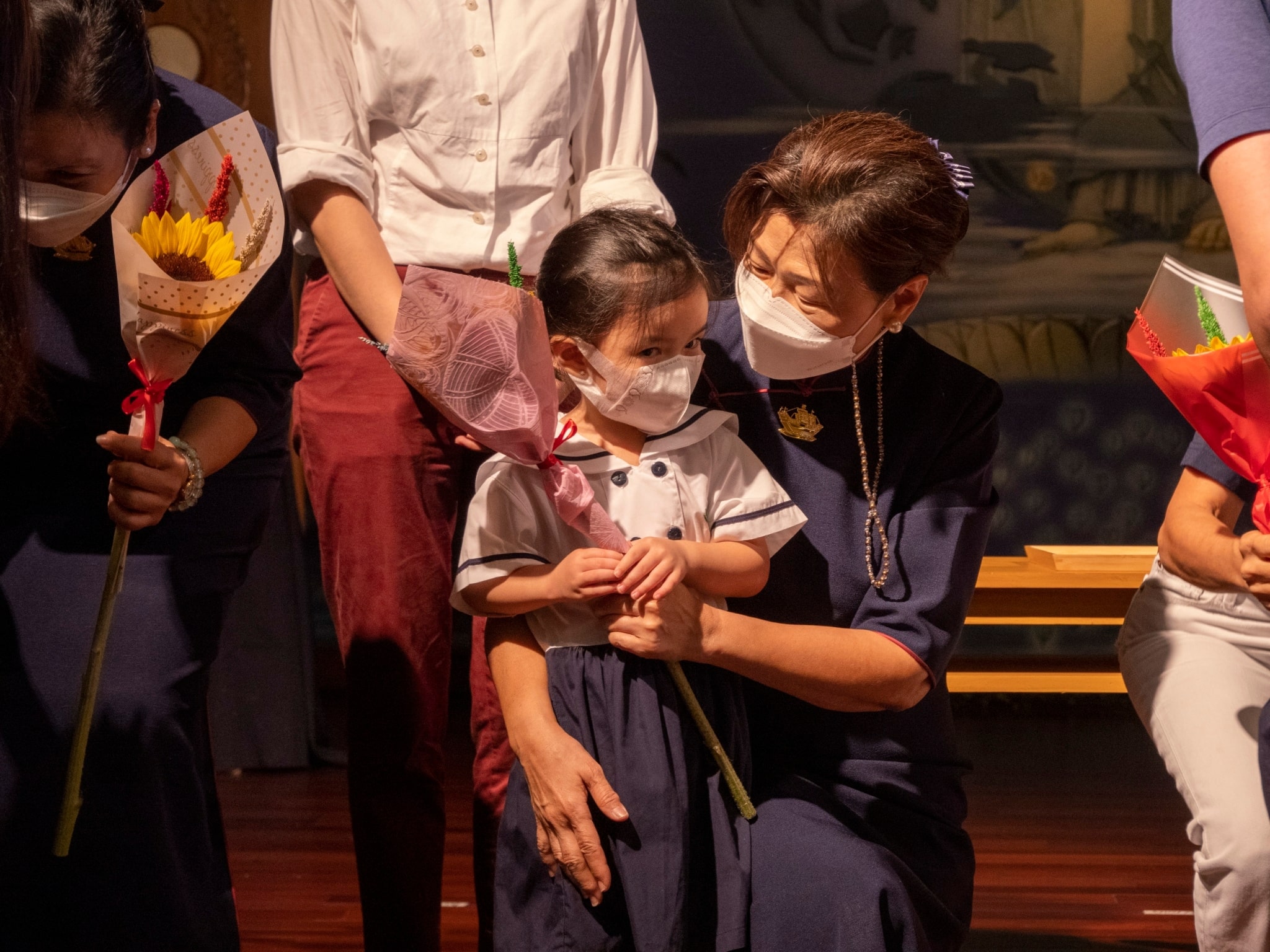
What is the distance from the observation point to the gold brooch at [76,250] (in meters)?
1.75

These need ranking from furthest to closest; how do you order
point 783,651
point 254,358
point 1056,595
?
point 1056,595, point 254,358, point 783,651

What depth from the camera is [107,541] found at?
5.60 ft

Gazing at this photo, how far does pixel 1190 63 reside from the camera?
1.61m

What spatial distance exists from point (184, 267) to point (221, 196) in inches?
4.8

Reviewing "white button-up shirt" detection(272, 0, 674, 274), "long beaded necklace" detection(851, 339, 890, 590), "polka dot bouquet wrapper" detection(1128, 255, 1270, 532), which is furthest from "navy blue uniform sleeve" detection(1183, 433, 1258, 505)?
"white button-up shirt" detection(272, 0, 674, 274)

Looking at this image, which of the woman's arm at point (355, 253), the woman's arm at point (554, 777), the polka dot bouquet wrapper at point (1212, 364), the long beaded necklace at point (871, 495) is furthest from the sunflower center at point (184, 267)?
the polka dot bouquet wrapper at point (1212, 364)

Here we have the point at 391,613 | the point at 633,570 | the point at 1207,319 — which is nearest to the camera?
the point at 633,570

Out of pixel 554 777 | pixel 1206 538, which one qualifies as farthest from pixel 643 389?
pixel 1206 538

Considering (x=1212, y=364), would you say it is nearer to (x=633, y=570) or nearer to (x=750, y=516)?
(x=750, y=516)

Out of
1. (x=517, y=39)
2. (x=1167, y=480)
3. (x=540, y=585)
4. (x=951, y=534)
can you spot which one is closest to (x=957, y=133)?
(x=1167, y=480)

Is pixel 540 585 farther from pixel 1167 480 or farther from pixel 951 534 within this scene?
pixel 1167 480

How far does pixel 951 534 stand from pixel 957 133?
3334 mm

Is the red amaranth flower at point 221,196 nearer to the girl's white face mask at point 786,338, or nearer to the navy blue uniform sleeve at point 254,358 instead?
the navy blue uniform sleeve at point 254,358

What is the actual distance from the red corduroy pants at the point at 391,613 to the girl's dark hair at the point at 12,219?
1.70 ft
